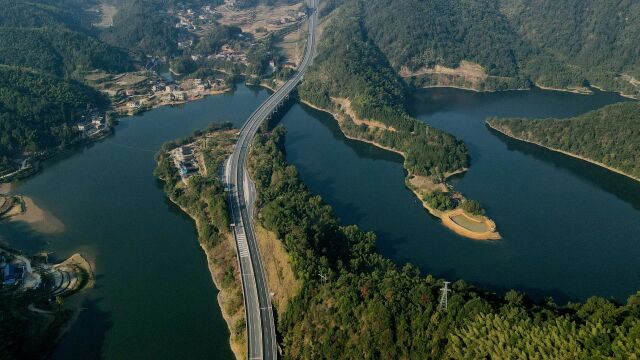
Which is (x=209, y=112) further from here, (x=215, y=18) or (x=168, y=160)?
(x=215, y=18)

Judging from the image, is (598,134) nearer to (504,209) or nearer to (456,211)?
(504,209)

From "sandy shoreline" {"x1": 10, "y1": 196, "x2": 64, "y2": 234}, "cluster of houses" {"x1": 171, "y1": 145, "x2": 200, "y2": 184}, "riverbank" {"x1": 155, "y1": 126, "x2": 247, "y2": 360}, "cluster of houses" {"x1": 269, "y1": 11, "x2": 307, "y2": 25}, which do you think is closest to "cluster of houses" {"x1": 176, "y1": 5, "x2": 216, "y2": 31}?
"cluster of houses" {"x1": 269, "y1": 11, "x2": 307, "y2": 25}

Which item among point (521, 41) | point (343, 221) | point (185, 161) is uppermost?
point (521, 41)

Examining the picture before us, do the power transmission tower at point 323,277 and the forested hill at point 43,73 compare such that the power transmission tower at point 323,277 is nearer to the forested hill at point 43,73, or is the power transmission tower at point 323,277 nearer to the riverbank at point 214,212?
the riverbank at point 214,212

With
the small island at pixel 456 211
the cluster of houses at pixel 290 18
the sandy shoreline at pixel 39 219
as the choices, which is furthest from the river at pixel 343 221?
the cluster of houses at pixel 290 18

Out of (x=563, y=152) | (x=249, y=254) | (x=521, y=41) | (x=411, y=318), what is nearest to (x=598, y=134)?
(x=563, y=152)

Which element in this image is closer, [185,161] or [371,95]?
[185,161]
